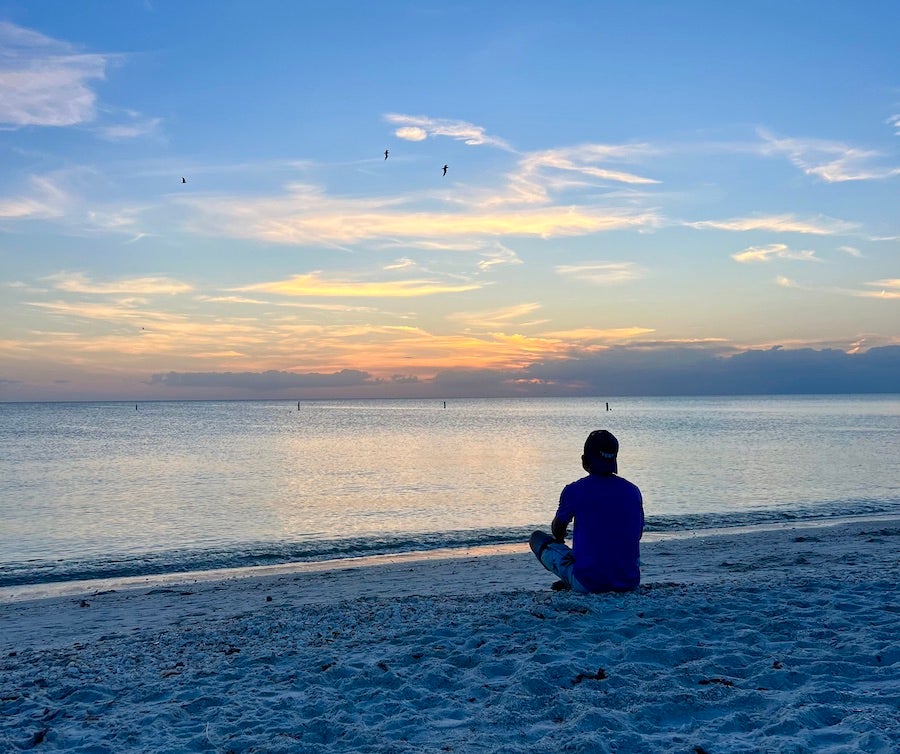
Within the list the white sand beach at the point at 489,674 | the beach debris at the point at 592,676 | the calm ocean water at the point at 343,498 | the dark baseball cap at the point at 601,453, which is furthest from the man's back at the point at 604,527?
the calm ocean water at the point at 343,498

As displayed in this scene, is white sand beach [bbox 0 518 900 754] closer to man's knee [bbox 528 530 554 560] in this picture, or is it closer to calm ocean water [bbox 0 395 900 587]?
man's knee [bbox 528 530 554 560]

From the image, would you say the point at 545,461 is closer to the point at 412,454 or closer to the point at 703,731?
the point at 412,454

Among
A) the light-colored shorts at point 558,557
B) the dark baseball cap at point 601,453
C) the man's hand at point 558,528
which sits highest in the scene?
the dark baseball cap at point 601,453

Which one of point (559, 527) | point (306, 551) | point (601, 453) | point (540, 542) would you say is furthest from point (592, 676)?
point (306, 551)

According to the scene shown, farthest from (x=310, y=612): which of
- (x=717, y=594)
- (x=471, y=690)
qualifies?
(x=717, y=594)

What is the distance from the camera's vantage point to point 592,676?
6.27 meters

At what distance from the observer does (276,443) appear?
6988 centimetres

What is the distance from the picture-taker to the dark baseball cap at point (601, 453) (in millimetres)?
8297

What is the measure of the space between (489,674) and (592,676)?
943 millimetres

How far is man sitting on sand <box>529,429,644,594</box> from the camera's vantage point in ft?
27.1

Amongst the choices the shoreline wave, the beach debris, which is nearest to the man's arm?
the beach debris

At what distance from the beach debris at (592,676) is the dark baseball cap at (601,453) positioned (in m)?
2.58

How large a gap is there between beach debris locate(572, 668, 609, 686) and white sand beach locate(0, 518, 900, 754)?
0.9 inches

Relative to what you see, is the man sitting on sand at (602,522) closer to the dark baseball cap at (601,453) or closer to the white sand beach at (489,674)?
the dark baseball cap at (601,453)
